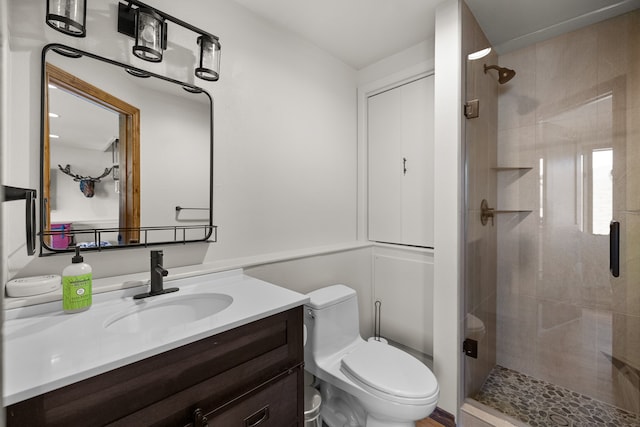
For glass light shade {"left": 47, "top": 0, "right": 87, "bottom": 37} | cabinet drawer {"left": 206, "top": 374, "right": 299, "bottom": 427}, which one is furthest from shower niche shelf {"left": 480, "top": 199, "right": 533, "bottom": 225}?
glass light shade {"left": 47, "top": 0, "right": 87, "bottom": 37}

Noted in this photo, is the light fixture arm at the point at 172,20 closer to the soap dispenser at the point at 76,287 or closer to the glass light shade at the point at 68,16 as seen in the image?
the glass light shade at the point at 68,16

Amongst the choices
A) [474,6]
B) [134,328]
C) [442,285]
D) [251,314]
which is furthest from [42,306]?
[474,6]

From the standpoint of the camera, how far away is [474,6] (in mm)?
1677

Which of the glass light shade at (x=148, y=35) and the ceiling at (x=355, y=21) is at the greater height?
the ceiling at (x=355, y=21)

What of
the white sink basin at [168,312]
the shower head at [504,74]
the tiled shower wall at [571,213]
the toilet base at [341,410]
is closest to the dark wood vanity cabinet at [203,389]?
the white sink basin at [168,312]

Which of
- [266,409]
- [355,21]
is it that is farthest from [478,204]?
[266,409]

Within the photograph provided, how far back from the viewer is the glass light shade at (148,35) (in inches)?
48.9

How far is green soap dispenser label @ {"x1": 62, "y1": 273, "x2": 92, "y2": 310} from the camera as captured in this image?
98 centimetres

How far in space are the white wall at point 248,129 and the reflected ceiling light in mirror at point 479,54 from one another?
889 millimetres

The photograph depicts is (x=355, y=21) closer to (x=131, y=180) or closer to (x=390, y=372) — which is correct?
(x=131, y=180)

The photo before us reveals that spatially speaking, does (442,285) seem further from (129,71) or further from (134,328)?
(129,71)

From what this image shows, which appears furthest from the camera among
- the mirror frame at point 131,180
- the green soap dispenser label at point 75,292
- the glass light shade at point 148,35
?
the glass light shade at point 148,35

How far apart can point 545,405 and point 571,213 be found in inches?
46.2

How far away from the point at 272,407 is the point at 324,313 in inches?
23.1
